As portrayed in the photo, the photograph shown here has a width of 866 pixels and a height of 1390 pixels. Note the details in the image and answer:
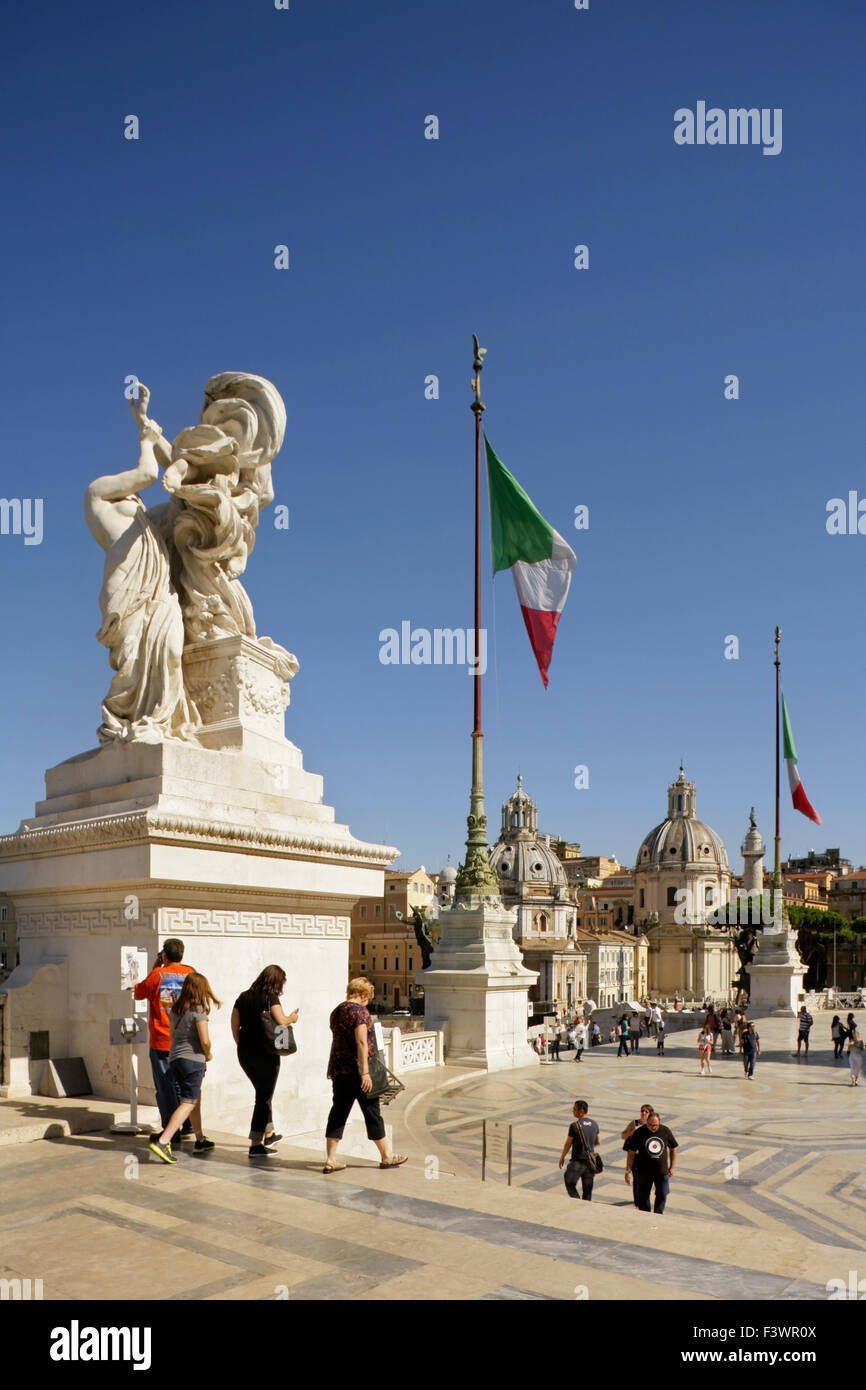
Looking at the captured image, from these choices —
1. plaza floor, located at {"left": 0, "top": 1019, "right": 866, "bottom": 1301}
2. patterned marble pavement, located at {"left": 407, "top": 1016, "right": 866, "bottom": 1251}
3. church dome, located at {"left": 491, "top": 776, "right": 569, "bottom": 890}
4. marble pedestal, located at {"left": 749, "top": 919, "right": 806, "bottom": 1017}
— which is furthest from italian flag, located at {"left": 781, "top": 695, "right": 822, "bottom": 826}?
church dome, located at {"left": 491, "top": 776, "right": 569, "bottom": 890}

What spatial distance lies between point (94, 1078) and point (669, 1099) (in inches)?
403

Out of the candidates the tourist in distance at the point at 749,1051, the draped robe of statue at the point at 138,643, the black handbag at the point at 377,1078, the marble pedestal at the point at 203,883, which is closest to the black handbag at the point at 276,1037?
the black handbag at the point at 377,1078

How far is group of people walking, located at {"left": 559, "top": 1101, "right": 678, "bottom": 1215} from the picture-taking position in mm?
7895

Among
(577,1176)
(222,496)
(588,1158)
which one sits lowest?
(577,1176)

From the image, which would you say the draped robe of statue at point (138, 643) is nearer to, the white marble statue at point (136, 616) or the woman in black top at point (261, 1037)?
the white marble statue at point (136, 616)

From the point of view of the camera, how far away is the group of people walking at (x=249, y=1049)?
5.64m

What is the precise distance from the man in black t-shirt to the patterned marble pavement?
3.21ft

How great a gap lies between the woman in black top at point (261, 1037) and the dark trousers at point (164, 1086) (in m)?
0.41

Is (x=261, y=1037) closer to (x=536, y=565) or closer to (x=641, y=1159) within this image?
(x=641, y=1159)

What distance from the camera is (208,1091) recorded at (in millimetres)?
6523

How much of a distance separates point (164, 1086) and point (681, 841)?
459 feet

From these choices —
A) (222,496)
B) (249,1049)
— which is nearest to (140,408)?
(222,496)

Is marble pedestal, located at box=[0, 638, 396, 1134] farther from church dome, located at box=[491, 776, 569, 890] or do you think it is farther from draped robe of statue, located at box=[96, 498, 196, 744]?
church dome, located at box=[491, 776, 569, 890]

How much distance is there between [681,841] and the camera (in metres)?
140
